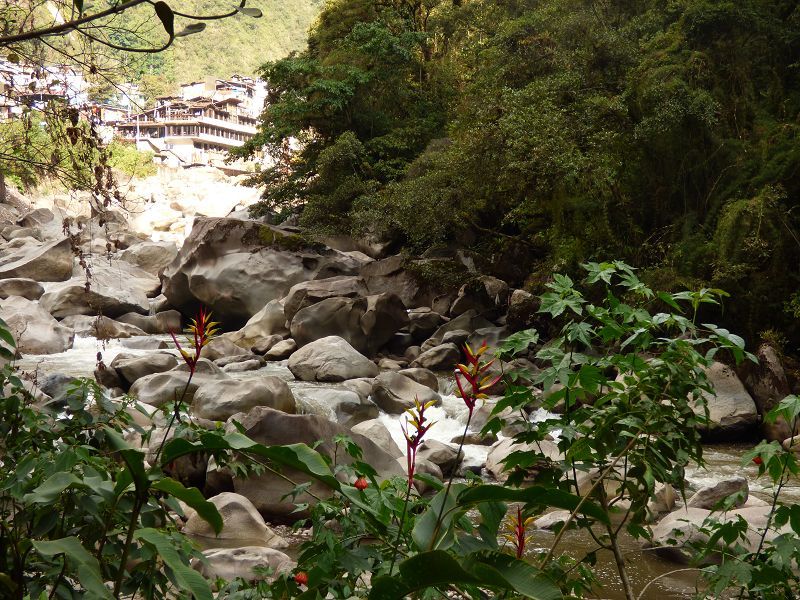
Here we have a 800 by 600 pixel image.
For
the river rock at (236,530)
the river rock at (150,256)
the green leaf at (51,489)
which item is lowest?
the river rock at (236,530)

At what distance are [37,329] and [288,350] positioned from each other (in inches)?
165

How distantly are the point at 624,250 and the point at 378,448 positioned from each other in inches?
305

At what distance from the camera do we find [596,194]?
1388cm

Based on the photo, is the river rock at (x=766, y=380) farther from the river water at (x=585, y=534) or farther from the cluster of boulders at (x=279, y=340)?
the river water at (x=585, y=534)

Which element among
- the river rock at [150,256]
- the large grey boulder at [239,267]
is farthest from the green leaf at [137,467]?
the river rock at [150,256]

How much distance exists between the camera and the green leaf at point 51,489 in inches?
51.1

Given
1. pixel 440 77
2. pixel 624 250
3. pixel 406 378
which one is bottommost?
pixel 406 378

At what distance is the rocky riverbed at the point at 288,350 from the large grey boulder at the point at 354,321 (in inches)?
1.0

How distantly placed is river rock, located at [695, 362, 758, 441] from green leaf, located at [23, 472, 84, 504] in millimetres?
9479

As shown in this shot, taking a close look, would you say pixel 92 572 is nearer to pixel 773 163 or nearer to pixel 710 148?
pixel 773 163

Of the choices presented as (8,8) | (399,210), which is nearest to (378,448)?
(8,8)

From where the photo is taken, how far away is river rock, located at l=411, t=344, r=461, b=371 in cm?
1360

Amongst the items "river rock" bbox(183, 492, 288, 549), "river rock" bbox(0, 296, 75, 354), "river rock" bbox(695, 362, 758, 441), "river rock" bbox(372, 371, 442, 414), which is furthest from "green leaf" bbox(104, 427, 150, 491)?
"river rock" bbox(0, 296, 75, 354)

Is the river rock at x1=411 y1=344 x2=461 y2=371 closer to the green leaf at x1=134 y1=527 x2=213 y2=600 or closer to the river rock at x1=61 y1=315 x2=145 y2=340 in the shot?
the river rock at x1=61 y1=315 x2=145 y2=340
